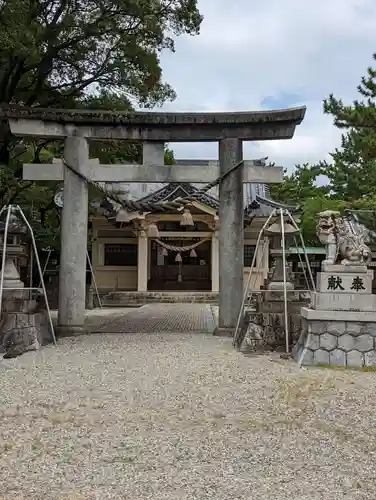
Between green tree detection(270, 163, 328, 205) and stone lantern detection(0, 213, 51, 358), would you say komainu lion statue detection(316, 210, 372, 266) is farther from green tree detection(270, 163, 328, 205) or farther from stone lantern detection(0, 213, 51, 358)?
green tree detection(270, 163, 328, 205)

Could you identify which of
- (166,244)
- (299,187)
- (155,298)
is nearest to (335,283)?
(155,298)

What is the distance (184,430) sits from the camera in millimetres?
4262

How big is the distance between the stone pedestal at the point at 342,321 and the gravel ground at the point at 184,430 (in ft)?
1.47

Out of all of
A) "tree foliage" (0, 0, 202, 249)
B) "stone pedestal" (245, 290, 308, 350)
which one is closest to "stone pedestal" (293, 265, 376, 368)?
"stone pedestal" (245, 290, 308, 350)

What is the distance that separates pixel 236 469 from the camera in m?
3.45

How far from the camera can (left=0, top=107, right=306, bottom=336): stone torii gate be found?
981 cm

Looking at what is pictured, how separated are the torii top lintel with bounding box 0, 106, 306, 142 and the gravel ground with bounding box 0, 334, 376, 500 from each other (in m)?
4.72

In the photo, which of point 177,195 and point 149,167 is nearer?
point 149,167

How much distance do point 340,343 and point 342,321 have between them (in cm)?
30

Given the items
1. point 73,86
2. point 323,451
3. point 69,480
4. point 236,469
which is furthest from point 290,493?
point 73,86

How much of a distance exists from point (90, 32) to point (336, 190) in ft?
66.8

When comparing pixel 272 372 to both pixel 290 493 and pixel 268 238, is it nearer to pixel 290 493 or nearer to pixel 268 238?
pixel 290 493

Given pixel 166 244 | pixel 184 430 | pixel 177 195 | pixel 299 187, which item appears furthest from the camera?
pixel 299 187

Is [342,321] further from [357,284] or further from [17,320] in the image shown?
[17,320]
